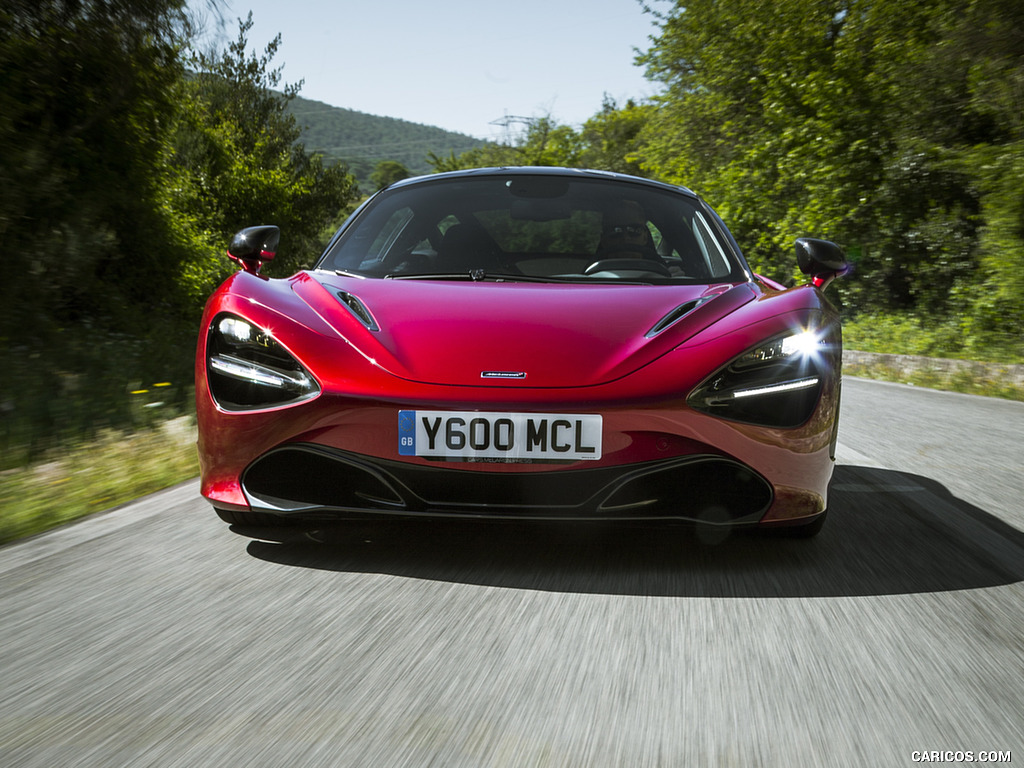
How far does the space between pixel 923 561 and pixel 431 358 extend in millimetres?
1701

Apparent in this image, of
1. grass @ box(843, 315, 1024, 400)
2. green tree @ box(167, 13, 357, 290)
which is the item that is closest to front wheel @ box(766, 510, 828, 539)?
grass @ box(843, 315, 1024, 400)

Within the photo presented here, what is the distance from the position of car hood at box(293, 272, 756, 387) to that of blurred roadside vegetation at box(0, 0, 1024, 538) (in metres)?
1.74

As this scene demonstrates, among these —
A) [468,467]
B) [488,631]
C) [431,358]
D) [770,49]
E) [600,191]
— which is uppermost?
[770,49]

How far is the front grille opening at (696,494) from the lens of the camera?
2.84m

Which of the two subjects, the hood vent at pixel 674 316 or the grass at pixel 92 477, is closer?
the hood vent at pixel 674 316

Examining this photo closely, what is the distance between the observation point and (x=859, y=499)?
13.8 ft

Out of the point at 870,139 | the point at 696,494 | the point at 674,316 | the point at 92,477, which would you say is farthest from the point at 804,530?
the point at 870,139

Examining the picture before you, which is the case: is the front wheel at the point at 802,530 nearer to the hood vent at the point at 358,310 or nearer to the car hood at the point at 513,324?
the car hood at the point at 513,324

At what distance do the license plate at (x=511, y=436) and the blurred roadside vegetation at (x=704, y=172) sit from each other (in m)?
1.99

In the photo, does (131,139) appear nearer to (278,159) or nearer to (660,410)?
(660,410)

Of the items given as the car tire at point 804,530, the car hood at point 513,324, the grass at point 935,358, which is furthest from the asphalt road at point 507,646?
the grass at point 935,358

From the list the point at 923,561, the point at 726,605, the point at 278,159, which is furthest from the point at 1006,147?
the point at 278,159

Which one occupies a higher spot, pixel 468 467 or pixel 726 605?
pixel 468 467

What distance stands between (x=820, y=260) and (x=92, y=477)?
3236 millimetres
